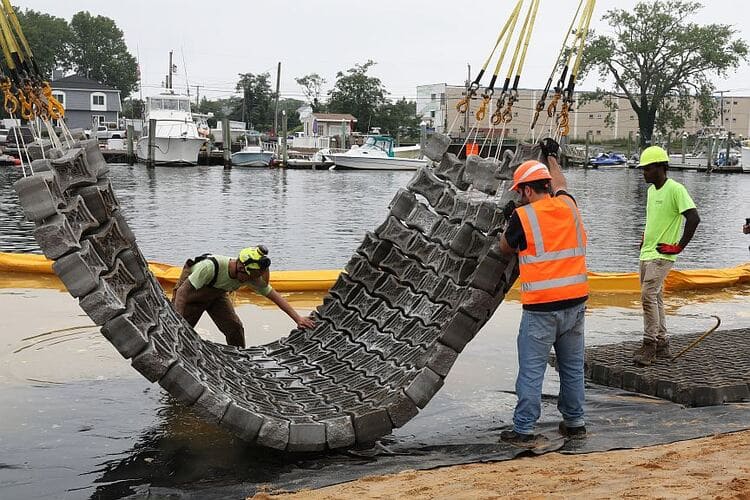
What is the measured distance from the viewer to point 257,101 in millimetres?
106188

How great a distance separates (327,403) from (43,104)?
123 inches

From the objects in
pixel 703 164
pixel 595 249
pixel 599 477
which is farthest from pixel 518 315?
pixel 703 164

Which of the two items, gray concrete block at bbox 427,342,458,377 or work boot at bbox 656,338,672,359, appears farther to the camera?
work boot at bbox 656,338,672,359

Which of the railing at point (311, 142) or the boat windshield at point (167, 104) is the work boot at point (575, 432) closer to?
the boat windshield at point (167, 104)

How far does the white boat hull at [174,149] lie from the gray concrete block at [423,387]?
55802mm

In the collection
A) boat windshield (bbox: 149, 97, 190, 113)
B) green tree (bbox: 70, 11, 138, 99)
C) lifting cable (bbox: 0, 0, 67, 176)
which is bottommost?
lifting cable (bbox: 0, 0, 67, 176)

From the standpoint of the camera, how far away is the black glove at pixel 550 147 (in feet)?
23.6

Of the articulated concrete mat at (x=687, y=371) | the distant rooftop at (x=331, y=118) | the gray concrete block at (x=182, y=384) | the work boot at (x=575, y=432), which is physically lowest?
the work boot at (x=575, y=432)

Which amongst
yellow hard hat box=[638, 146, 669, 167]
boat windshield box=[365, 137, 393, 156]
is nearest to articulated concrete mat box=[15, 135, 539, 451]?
A: yellow hard hat box=[638, 146, 669, 167]

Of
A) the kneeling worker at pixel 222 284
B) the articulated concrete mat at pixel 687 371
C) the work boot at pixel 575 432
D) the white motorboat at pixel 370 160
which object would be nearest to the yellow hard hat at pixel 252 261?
the kneeling worker at pixel 222 284

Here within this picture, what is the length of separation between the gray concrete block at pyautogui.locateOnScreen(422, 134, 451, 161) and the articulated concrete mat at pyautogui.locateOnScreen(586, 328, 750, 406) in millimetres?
2417

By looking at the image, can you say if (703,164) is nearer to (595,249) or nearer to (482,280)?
(595,249)

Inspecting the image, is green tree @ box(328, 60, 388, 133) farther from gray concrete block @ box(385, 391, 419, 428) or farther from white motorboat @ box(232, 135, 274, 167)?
gray concrete block @ box(385, 391, 419, 428)

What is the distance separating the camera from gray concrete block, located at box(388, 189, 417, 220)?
9086 millimetres
